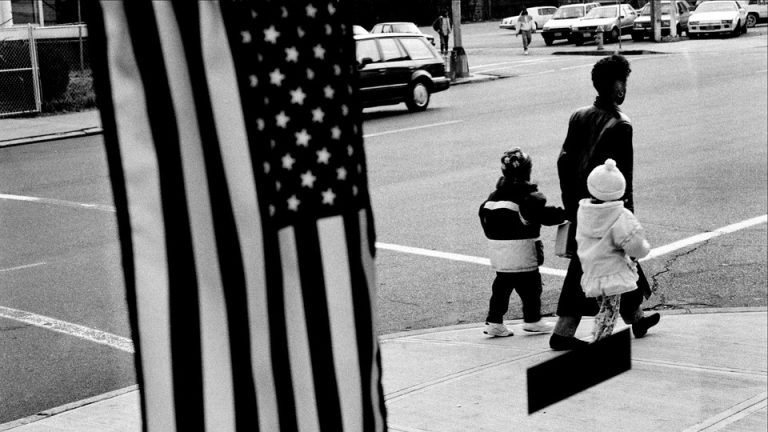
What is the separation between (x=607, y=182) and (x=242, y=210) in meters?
3.41

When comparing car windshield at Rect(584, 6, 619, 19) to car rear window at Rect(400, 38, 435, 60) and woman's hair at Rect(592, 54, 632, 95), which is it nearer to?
car rear window at Rect(400, 38, 435, 60)

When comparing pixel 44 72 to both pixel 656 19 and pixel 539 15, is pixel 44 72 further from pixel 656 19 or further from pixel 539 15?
pixel 656 19

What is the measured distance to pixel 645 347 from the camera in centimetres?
671

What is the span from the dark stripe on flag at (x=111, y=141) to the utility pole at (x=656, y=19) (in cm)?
3189

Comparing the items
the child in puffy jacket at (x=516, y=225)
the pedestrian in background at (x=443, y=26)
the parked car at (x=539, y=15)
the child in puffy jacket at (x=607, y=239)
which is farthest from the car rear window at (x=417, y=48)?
→ the child in puffy jacket at (x=607, y=239)

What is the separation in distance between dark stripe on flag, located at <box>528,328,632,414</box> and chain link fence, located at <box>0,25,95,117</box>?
33.9 feet

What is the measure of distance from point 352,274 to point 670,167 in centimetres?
1128

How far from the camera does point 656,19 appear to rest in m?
34.2

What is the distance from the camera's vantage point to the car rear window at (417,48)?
21.8 meters

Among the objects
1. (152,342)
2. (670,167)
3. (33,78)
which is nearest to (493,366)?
(152,342)

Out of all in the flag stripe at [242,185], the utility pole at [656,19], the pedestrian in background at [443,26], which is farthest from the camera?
the utility pole at [656,19]

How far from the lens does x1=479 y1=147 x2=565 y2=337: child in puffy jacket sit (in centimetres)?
653

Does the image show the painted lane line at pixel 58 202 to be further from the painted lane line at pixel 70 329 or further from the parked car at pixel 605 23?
the parked car at pixel 605 23

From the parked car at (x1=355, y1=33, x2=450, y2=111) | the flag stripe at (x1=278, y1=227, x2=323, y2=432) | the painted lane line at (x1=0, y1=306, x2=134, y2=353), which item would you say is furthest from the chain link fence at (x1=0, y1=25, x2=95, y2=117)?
the flag stripe at (x1=278, y1=227, x2=323, y2=432)
